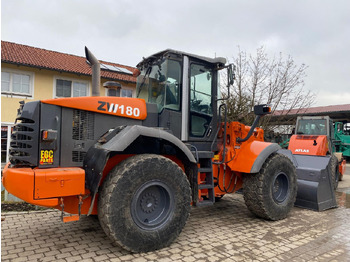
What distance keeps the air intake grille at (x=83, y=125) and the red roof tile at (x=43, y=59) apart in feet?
→ 28.9

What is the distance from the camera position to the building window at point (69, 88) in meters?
13.5

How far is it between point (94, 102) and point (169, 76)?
4.14 ft

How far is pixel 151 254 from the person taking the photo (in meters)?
3.42

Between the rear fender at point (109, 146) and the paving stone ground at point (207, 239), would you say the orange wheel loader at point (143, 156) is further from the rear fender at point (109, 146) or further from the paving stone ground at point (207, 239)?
the paving stone ground at point (207, 239)

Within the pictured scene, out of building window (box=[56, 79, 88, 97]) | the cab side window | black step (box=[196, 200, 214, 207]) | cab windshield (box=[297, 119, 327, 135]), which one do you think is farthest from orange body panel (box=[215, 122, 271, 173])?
building window (box=[56, 79, 88, 97])

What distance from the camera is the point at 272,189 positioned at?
4.93 metres

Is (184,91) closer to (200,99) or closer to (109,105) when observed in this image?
(200,99)

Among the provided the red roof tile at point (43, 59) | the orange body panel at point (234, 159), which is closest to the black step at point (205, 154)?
the orange body panel at point (234, 159)

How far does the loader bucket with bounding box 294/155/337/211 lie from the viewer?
5762 millimetres

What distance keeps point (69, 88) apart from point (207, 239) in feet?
38.9

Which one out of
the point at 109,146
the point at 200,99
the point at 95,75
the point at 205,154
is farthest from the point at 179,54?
the point at 109,146

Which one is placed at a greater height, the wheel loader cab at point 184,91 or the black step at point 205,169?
the wheel loader cab at point 184,91

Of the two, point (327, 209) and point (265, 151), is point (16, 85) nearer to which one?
point (265, 151)

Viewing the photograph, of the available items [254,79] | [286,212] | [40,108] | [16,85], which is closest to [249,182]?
[286,212]
